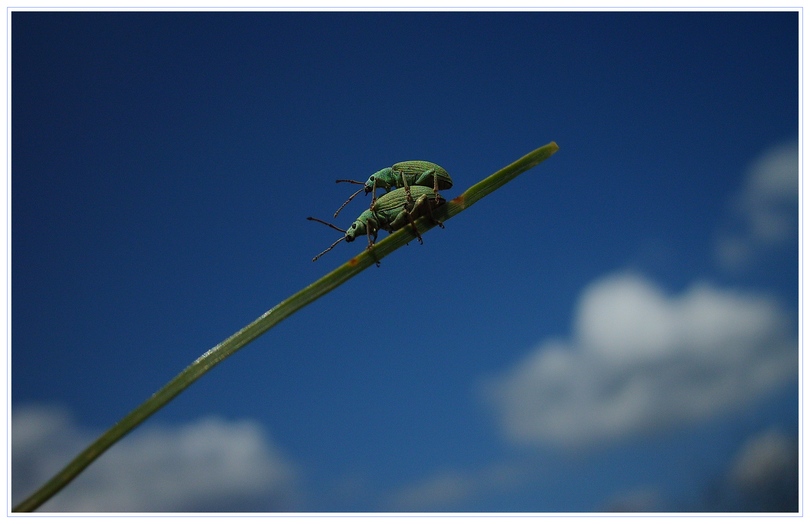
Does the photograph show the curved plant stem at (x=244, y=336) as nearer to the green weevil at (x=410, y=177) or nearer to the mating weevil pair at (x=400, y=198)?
the mating weevil pair at (x=400, y=198)

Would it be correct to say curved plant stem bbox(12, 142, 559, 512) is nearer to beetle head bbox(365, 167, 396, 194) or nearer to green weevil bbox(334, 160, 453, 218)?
green weevil bbox(334, 160, 453, 218)

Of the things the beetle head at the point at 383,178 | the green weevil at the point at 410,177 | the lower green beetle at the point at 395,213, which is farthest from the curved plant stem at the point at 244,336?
the beetle head at the point at 383,178

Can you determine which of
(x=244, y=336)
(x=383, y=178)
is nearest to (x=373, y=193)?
(x=383, y=178)

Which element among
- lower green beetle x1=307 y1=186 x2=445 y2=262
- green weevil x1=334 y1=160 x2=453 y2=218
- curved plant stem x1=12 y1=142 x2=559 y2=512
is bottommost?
curved plant stem x1=12 y1=142 x2=559 y2=512

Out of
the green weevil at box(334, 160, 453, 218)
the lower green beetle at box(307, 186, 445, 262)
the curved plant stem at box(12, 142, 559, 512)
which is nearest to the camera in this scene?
the curved plant stem at box(12, 142, 559, 512)

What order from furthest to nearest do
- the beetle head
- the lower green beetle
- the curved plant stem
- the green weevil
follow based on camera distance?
1. the beetle head
2. the green weevil
3. the lower green beetle
4. the curved plant stem

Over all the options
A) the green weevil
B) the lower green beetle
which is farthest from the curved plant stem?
the green weevil

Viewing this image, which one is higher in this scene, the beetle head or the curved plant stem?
the beetle head
